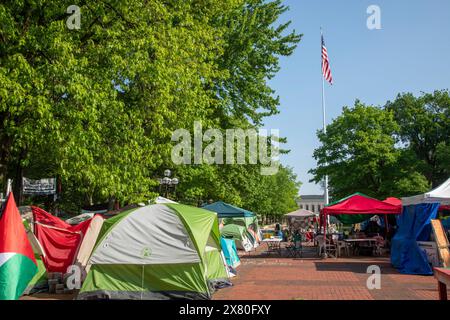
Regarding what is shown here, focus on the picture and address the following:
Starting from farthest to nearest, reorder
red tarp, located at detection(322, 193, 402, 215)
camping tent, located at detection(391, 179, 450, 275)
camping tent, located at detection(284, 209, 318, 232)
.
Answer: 1. camping tent, located at detection(284, 209, 318, 232)
2. red tarp, located at detection(322, 193, 402, 215)
3. camping tent, located at detection(391, 179, 450, 275)

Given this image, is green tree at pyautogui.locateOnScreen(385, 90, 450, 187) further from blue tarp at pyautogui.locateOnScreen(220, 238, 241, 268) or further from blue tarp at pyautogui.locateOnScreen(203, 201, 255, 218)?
blue tarp at pyautogui.locateOnScreen(220, 238, 241, 268)

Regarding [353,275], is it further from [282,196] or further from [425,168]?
[282,196]

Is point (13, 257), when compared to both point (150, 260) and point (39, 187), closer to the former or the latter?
point (150, 260)

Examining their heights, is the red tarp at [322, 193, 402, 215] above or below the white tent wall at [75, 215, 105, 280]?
above

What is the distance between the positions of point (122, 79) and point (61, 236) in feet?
18.3

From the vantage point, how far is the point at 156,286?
34.6 feet

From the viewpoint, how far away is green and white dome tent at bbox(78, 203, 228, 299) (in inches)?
407

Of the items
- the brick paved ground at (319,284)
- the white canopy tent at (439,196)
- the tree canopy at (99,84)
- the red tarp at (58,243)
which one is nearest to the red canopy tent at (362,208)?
the brick paved ground at (319,284)

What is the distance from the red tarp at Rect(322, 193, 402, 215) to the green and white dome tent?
1125 cm

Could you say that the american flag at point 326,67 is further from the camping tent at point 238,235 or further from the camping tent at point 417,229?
the camping tent at point 417,229

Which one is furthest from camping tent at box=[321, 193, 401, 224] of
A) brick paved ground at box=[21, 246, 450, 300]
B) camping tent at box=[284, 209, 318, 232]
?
camping tent at box=[284, 209, 318, 232]

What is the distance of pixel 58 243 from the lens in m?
13.0

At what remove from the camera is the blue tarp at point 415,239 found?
14828 millimetres

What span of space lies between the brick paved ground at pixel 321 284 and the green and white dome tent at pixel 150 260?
3.51 ft
